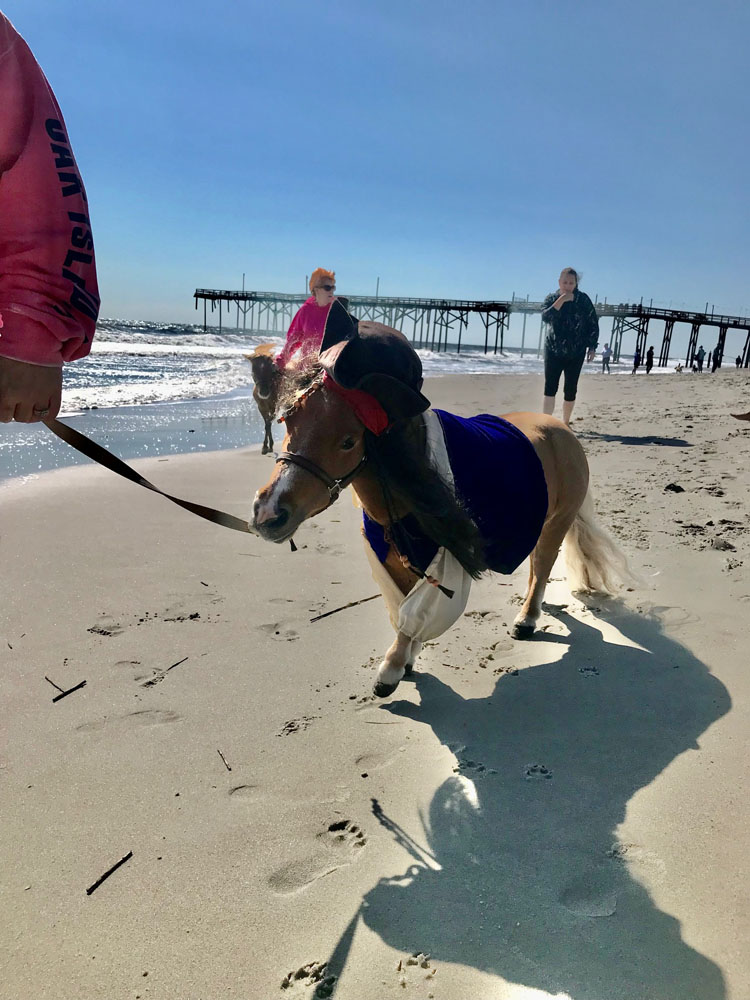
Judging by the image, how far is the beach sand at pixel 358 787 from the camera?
1604 mm

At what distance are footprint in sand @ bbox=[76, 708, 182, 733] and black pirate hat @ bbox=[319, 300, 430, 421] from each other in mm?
1533

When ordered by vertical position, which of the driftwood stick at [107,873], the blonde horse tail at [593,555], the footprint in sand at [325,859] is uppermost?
the blonde horse tail at [593,555]

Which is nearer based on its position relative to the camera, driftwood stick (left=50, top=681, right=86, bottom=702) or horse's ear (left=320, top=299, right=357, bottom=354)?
horse's ear (left=320, top=299, right=357, bottom=354)

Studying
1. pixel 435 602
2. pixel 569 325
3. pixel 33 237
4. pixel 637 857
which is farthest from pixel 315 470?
pixel 569 325

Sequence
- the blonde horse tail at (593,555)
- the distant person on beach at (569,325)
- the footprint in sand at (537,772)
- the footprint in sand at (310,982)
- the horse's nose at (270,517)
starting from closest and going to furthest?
1. the footprint in sand at (310,982)
2. the horse's nose at (270,517)
3. the footprint in sand at (537,772)
4. the blonde horse tail at (593,555)
5. the distant person on beach at (569,325)

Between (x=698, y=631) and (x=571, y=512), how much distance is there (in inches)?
34.2

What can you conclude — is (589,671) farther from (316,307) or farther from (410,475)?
(316,307)

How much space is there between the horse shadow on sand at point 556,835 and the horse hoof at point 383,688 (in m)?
0.06

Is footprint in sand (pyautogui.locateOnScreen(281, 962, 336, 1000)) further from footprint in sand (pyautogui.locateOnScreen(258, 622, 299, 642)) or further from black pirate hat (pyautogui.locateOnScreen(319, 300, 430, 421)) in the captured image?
footprint in sand (pyautogui.locateOnScreen(258, 622, 299, 642))

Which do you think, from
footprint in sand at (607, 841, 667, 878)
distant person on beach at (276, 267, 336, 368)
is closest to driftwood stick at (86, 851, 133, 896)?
footprint in sand at (607, 841, 667, 878)

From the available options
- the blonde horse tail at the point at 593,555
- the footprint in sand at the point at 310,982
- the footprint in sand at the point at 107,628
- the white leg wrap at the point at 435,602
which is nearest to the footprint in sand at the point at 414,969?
the footprint in sand at the point at 310,982

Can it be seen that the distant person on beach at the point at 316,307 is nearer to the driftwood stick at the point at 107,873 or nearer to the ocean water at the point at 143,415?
the driftwood stick at the point at 107,873

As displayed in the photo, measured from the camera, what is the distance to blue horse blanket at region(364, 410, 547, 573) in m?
2.67

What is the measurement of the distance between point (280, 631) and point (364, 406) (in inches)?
63.8
